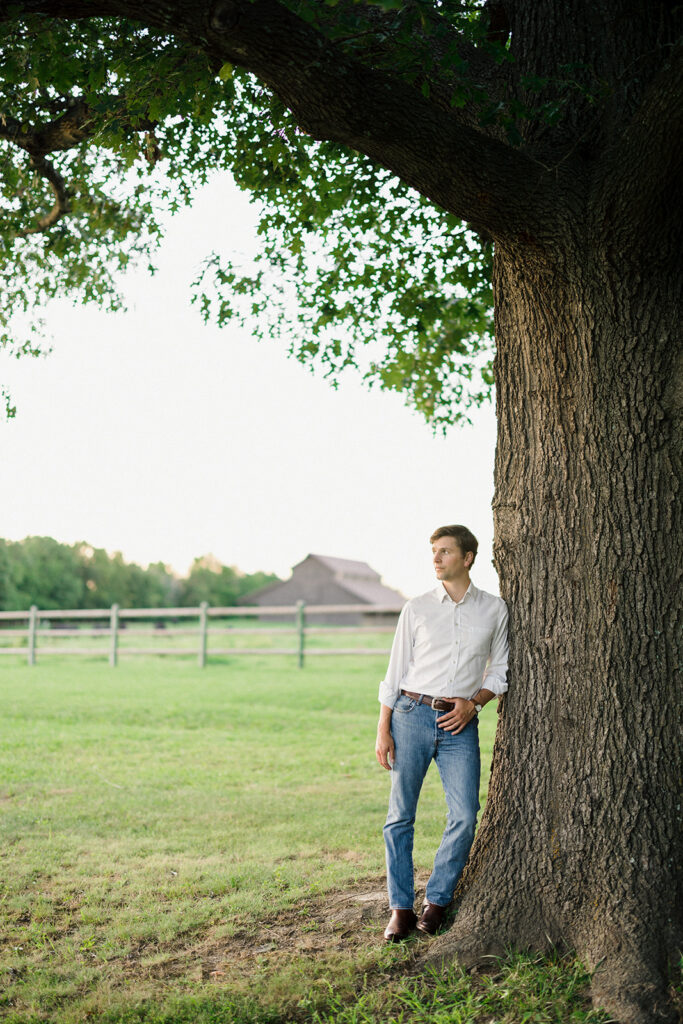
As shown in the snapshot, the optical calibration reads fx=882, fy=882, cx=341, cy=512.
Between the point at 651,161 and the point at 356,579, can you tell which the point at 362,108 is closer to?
the point at 651,161

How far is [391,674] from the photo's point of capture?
4180mm

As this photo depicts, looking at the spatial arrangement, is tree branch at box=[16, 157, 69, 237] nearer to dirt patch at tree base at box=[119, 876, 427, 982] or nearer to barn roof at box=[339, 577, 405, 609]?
dirt patch at tree base at box=[119, 876, 427, 982]

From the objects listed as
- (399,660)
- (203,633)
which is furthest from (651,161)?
(203,633)

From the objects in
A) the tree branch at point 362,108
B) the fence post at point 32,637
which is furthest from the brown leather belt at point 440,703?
the fence post at point 32,637

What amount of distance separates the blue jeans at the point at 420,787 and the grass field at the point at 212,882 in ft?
1.17

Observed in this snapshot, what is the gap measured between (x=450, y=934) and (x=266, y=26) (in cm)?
383

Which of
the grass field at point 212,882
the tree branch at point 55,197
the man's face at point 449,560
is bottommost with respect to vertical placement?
the grass field at point 212,882

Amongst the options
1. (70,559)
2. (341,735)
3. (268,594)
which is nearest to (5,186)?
(341,735)

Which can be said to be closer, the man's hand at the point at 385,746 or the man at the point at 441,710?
the man at the point at 441,710

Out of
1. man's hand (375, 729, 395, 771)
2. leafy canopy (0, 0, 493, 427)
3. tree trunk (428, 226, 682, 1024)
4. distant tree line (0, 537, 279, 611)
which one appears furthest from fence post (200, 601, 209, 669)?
distant tree line (0, 537, 279, 611)

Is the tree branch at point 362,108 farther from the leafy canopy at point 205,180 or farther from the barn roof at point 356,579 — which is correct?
the barn roof at point 356,579

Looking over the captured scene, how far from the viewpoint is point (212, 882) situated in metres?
5.27

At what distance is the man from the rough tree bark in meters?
0.13

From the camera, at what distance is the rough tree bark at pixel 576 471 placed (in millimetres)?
3584
